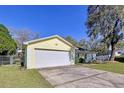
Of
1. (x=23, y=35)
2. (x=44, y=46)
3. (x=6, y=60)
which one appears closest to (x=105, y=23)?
(x=44, y=46)

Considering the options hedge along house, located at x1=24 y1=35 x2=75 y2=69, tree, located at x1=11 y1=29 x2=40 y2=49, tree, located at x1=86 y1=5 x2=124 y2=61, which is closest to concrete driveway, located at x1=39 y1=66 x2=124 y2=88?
hedge along house, located at x1=24 y1=35 x2=75 y2=69

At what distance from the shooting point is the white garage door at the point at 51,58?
17.9m

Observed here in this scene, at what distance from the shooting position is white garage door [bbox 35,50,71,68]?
17898 mm

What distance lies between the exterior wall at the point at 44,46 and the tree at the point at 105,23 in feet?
16.9

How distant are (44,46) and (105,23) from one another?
9.28 metres

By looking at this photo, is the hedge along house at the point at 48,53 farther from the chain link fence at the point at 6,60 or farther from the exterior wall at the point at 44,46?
the chain link fence at the point at 6,60

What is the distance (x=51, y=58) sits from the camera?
62.2 ft

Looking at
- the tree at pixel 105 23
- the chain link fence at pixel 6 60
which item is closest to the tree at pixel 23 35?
the chain link fence at pixel 6 60

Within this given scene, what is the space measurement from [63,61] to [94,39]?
681 cm

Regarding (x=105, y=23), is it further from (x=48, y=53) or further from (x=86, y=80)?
(x=86, y=80)

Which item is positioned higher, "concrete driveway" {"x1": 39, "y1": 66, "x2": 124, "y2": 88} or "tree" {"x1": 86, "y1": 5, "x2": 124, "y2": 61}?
"tree" {"x1": 86, "y1": 5, "x2": 124, "y2": 61}

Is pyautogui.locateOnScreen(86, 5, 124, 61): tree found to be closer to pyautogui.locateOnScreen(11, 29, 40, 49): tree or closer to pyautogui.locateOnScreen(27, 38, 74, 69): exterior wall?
pyautogui.locateOnScreen(27, 38, 74, 69): exterior wall

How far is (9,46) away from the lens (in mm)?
23781
